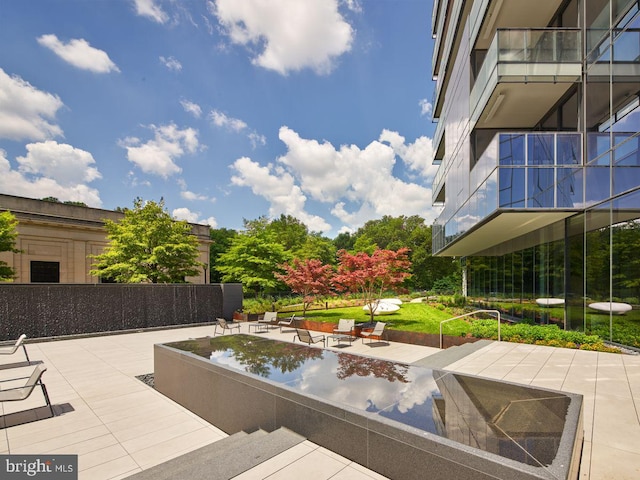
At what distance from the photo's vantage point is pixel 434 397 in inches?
191

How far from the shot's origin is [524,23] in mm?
15070

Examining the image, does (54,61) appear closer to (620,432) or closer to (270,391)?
(270,391)

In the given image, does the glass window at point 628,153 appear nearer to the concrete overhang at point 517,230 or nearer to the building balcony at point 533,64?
the concrete overhang at point 517,230

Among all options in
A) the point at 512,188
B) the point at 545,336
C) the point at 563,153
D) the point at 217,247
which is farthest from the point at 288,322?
the point at 217,247

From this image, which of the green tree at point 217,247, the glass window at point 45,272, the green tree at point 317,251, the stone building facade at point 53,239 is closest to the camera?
the stone building facade at point 53,239

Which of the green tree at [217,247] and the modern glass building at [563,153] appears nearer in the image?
the modern glass building at [563,153]

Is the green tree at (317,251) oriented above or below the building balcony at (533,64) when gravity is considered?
below

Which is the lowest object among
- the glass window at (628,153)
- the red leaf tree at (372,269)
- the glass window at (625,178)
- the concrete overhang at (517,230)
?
the red leaf tree at (372,269)

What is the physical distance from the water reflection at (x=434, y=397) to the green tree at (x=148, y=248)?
20.6 metres

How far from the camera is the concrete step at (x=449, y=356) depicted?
891 cm

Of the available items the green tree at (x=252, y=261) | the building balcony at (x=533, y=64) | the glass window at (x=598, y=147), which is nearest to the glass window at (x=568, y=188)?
the glass window at (x=598, y=147)

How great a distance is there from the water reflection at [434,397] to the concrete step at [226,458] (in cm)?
72

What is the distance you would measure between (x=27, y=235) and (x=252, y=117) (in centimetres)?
2245

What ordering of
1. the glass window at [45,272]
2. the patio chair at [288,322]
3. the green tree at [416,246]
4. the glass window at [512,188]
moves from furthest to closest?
1. the green tree at [416,246]
2. the glass window at [45,272]
3. the patio chair at [288,322]
4. the glass window at [512,188]
